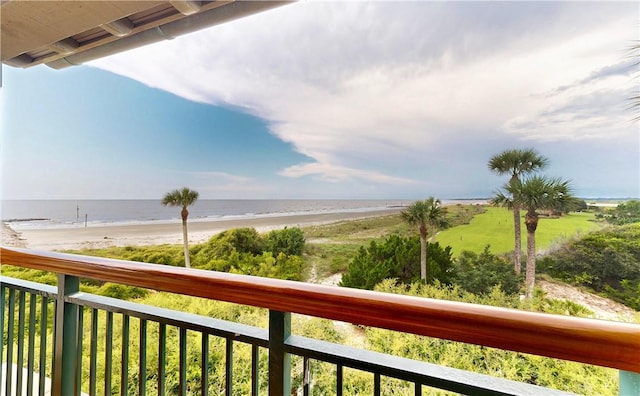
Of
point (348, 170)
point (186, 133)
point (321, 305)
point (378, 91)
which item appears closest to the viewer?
point (321, 305)

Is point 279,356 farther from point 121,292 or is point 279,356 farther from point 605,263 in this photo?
point 121,292

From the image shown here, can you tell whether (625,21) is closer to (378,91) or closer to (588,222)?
(588,222)

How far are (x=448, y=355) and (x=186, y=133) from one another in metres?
4.39

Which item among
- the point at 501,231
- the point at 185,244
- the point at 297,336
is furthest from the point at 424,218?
the point at 185,244

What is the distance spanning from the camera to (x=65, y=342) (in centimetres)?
120

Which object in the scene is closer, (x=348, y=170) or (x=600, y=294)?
(x=600, y=294)

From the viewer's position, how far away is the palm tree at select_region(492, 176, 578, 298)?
3.06 m

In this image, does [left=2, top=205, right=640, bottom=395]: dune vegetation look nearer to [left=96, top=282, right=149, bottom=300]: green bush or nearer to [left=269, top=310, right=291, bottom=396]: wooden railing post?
[left=96, top=282, right=149, bottom=300]: green bush

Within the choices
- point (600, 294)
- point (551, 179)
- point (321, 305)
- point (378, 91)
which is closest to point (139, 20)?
point (321, 305)

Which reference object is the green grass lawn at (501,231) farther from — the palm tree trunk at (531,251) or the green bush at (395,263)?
the green bush at (395,263)

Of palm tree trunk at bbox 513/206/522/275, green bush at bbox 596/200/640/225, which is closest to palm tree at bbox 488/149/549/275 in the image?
palm tree trunk at bbox 513/206/522/275

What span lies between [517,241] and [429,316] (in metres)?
3.14

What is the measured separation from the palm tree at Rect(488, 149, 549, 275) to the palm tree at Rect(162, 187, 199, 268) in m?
4.01

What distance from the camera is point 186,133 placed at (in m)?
4.69
